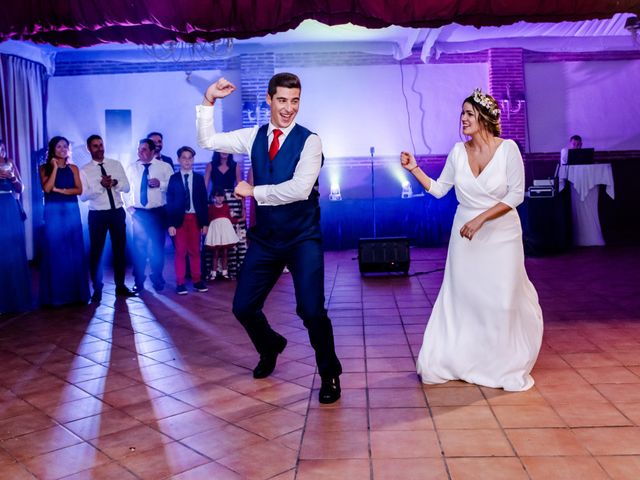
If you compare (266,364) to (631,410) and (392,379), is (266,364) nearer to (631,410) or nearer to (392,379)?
(392,379)

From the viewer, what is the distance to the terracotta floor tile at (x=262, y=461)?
8.23 feet

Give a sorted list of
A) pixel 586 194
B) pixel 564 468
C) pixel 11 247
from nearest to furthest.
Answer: pixel 564 468
pixel 11 247
pixel 586 194

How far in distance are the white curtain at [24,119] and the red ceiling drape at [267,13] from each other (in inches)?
210

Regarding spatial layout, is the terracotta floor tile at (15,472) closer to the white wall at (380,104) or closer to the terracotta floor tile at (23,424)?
the terracotta floor tile at (23,424)

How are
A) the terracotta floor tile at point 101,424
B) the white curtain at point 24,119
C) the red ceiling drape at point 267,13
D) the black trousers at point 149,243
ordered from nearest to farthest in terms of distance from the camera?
the terracotta floor tile at point 101,424 < the red ceiling drape at point 267,13 < the black trousers at point 149,243 < the white curtain at point 24,119

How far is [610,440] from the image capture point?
2.70 m

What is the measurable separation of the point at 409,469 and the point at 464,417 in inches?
25.4

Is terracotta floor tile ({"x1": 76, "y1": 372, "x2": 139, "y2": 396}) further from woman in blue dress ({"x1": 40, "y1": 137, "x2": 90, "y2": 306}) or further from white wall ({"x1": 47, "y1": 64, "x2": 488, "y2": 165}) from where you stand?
white wall ({"x1": 47, "y1": 64, "x2": 488, "y2": 165})

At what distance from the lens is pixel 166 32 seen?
523cm

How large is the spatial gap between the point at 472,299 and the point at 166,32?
340 cm

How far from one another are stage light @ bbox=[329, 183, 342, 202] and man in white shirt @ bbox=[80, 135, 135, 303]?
483cm

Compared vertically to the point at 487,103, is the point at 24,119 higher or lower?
higher

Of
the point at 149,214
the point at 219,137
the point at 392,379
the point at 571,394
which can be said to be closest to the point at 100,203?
the point at 149,214

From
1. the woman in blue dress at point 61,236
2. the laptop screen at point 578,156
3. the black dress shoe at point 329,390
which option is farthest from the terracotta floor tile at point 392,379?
the laptop screen at point 578,156
